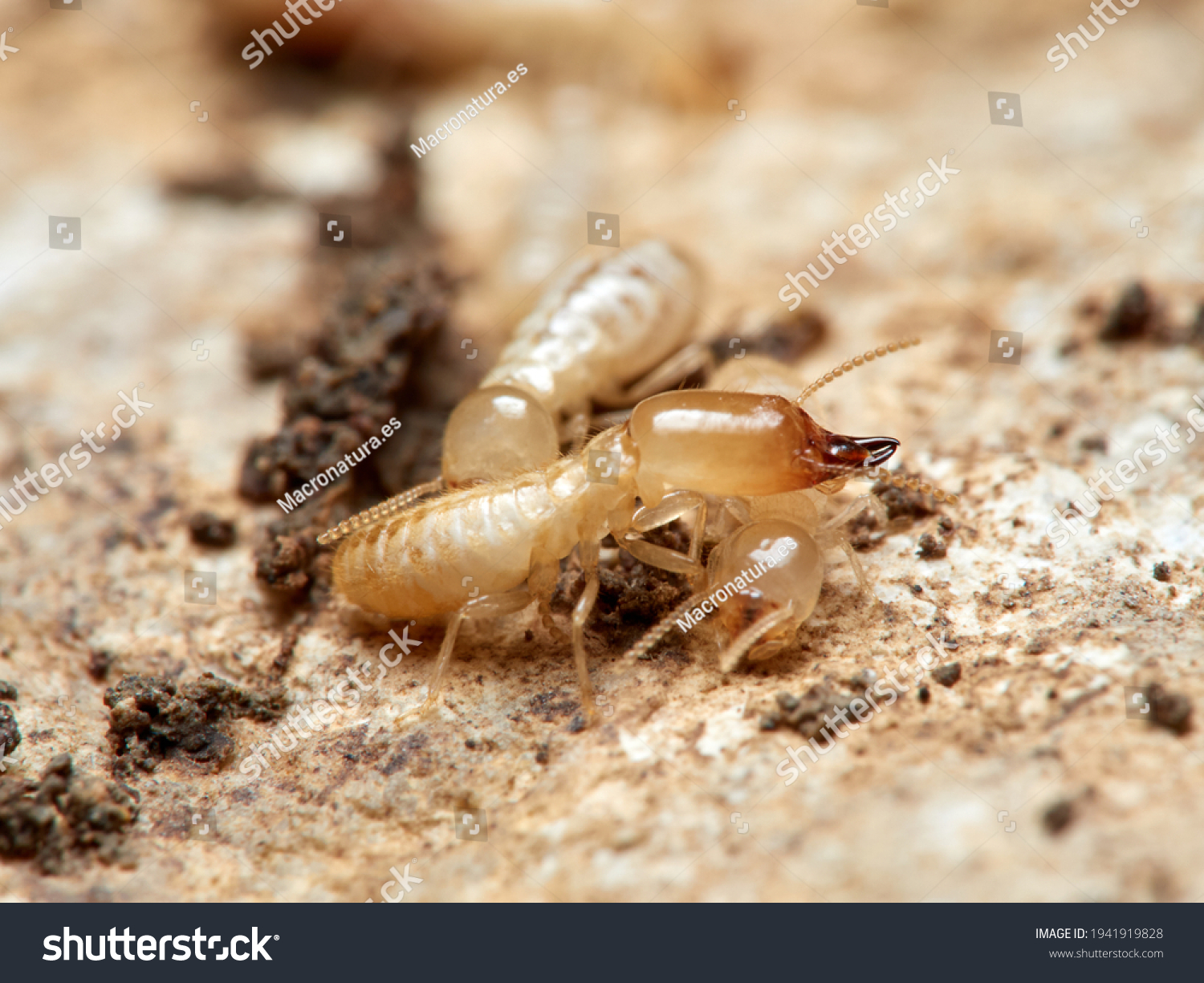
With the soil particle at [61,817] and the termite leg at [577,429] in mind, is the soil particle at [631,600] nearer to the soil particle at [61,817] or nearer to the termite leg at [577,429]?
the termite leg at [577,429]

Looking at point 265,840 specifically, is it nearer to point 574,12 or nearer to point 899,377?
point 899,377

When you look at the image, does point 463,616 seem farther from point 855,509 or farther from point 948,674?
point 948,674

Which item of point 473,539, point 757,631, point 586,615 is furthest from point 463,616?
point 757,631

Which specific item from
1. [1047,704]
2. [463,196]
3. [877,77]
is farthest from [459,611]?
[877,77]

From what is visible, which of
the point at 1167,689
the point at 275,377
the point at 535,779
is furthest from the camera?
the point at 275,377

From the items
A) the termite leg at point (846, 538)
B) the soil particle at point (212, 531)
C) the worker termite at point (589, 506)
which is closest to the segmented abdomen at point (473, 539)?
the worker termite at point (589, 506)

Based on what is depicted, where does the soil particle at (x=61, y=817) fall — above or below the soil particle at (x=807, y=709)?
below
